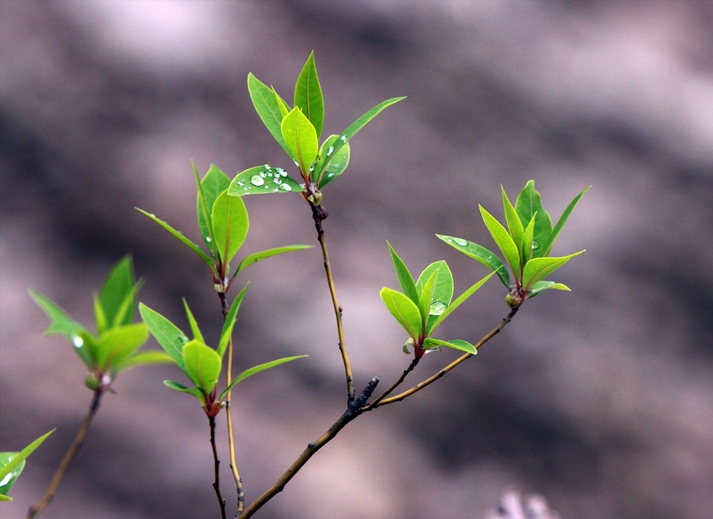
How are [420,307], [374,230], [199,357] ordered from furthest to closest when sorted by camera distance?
[374,230] → [420,307] → [199,357]

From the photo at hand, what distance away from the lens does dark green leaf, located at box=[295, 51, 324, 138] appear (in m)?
0.56

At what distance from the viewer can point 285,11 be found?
2721 millimetres

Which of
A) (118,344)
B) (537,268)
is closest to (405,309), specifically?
(537,268)

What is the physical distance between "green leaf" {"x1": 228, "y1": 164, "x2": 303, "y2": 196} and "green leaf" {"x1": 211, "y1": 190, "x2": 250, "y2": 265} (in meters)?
0.04

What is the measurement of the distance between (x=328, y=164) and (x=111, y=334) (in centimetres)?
30

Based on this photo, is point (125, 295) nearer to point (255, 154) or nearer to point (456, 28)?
point (255, 154)

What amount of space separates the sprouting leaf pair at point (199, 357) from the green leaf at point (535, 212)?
30 centimetres

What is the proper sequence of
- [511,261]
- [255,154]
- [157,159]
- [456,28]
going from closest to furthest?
[511,261]
[157,159]
[255,154]
[456,28]

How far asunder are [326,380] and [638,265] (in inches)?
54.8

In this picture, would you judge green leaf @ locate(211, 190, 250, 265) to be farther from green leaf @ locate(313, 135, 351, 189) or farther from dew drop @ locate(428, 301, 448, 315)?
dew drop @ locate(428, 301, 448, 315)

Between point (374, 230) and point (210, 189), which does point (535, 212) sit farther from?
point (374, 230)

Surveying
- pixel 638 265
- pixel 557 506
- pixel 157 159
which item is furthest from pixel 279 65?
pixel 557 506

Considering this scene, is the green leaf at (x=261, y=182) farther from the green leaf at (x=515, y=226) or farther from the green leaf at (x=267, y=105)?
the green leaf at (x=515, y=226)

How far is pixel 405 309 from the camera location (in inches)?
20.4
